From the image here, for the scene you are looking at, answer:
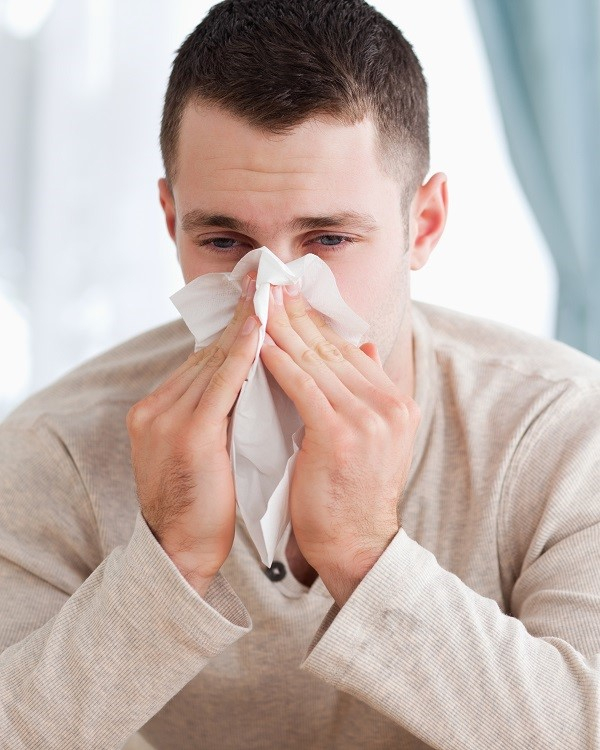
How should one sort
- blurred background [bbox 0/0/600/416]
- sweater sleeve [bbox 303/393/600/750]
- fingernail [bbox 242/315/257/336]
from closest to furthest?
1. sweater sleeve [bbox 303/393/600/750]
2. fingernail [bbox 242/315/257/336]
3. blurred background [bbox 0/0/600/416]

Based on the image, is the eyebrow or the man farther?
the eyebrow

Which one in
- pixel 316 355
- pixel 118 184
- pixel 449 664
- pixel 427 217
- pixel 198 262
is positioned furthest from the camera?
pixel 118 184

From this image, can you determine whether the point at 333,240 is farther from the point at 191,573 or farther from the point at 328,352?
the point at 191,573

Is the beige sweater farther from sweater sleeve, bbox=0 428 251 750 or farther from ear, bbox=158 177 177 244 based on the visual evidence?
ear, bbox=158 177 177 244

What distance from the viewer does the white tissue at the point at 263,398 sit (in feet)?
4.78

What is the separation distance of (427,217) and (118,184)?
2.07m

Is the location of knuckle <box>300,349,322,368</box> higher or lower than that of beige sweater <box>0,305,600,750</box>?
higher

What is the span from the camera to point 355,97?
1603 millimetres

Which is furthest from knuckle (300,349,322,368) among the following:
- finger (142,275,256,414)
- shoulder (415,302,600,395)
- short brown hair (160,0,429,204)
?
shoulder (415,302,600,395)

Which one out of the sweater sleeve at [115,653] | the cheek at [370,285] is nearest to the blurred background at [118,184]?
the cheek at [370,285]

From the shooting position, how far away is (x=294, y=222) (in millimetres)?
1562

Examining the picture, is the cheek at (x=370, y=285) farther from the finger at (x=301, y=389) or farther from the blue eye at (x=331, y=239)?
the finger at (x=301, y=389)

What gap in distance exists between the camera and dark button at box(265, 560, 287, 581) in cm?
171

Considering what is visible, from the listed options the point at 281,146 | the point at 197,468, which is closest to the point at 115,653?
the point at 197,468
